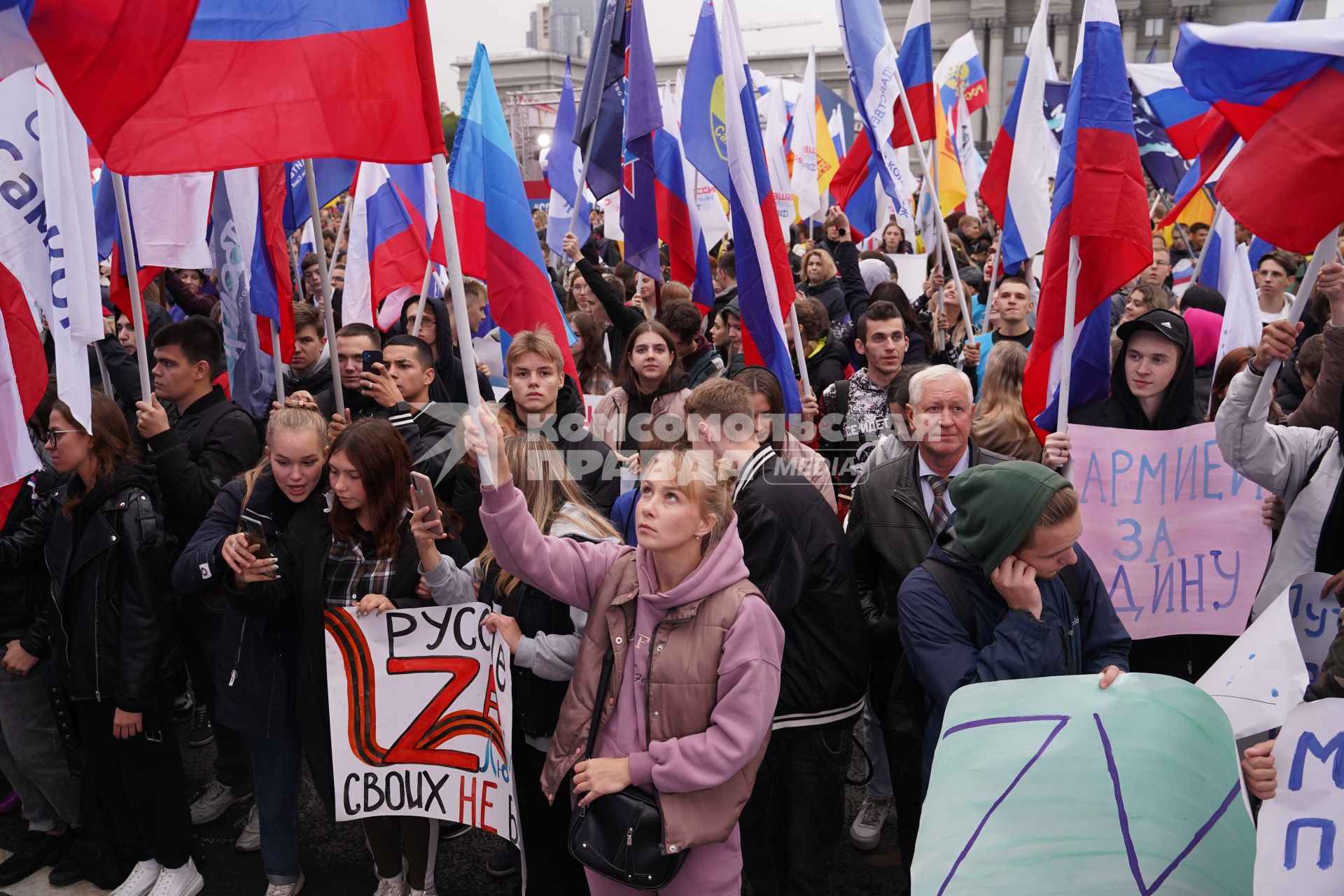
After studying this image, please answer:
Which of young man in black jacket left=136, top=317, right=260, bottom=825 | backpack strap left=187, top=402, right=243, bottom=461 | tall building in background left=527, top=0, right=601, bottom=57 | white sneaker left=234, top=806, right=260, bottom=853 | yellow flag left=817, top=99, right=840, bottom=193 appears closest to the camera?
young man in black jacket left=136, top=317, right=260, bottom=825

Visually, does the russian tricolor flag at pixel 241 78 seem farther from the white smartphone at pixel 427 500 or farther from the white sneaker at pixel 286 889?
the white sneaker at pixel 286 889

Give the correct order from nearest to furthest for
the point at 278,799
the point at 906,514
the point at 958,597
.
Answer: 1. the point at 958,597
2. the point at 906,514
3. the point at 278,799

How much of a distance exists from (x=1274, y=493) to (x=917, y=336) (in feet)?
10.3

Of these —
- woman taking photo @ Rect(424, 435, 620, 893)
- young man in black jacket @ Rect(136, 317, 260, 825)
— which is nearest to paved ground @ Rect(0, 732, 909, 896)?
young man in black jacket @ Rect(136, 317, 260, 825)

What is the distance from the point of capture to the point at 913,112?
26.7ft

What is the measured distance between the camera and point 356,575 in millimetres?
3752

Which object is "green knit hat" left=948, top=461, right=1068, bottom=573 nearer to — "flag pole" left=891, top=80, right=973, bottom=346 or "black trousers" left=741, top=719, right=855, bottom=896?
"black trousers" left=741, top=719, right=855, bottom=896

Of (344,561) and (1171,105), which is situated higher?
(1171,105)

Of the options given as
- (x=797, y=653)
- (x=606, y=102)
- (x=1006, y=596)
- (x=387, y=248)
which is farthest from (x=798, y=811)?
(x=387, y=248)

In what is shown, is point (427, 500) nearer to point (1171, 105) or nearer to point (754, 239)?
point (754, 239)

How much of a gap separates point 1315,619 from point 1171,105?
244 inches

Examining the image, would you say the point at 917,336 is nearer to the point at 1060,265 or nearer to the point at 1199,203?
the point at 1060,265

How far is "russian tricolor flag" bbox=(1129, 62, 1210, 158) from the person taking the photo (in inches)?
330

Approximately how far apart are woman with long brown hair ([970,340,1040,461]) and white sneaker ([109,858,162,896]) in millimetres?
3524
